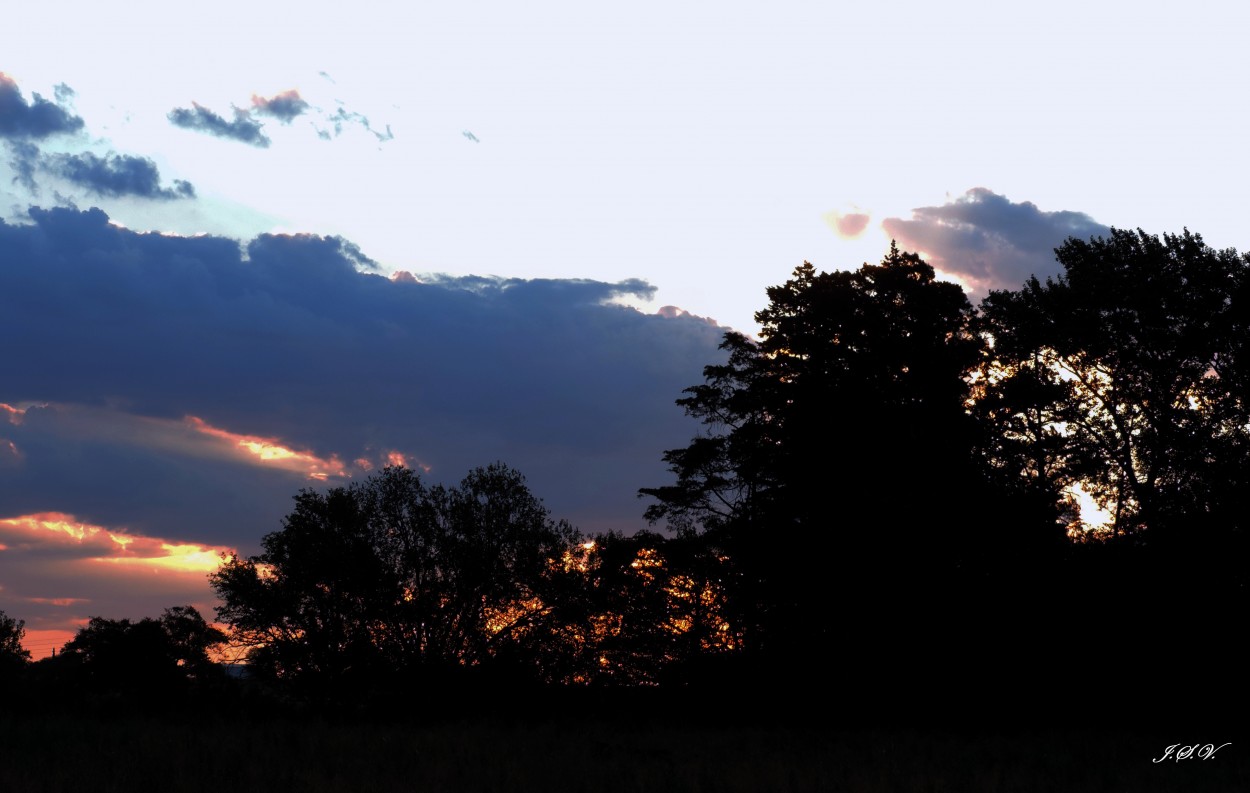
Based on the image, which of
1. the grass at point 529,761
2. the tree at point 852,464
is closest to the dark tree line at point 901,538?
the tree at point 852,464

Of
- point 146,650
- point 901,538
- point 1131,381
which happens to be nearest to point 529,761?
point 901,538

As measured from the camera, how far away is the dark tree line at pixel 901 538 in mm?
35156

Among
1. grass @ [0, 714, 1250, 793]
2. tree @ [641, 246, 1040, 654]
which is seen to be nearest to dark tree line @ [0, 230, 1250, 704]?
tree @ [641, 246, 1040, 654]

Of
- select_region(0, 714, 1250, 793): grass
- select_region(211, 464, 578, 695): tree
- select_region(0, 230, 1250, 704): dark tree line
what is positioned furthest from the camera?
select_region(211, 464, 578, 695): tree

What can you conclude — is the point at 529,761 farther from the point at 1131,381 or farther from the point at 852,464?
the point at 1131,381

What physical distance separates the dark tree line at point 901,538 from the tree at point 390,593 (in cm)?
14

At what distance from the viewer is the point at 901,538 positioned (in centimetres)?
3562

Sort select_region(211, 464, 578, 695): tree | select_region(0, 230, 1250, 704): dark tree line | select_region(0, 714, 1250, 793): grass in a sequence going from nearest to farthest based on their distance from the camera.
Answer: select_region(0, 714, 1250, 793): grass < select_region(0, 230, 1250, 704): dark tree line < select_region(211, 464, 578, 695): tree

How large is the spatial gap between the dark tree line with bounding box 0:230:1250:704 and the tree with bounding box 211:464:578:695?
0.14 m

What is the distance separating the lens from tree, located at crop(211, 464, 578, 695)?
4862 cm

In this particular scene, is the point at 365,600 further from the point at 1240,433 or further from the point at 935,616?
the point at 1240,433

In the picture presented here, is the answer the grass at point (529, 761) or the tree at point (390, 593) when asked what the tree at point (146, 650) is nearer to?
the tree at point (390, 593)

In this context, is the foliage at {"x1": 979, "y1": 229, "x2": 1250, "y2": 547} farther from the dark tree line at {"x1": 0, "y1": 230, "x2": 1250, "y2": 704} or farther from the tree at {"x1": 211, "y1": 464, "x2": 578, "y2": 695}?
the tree at {"x1": 211, "y1": 464, "x2": 578, "y2": 695}

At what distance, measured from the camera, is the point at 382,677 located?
47750 millimetres
